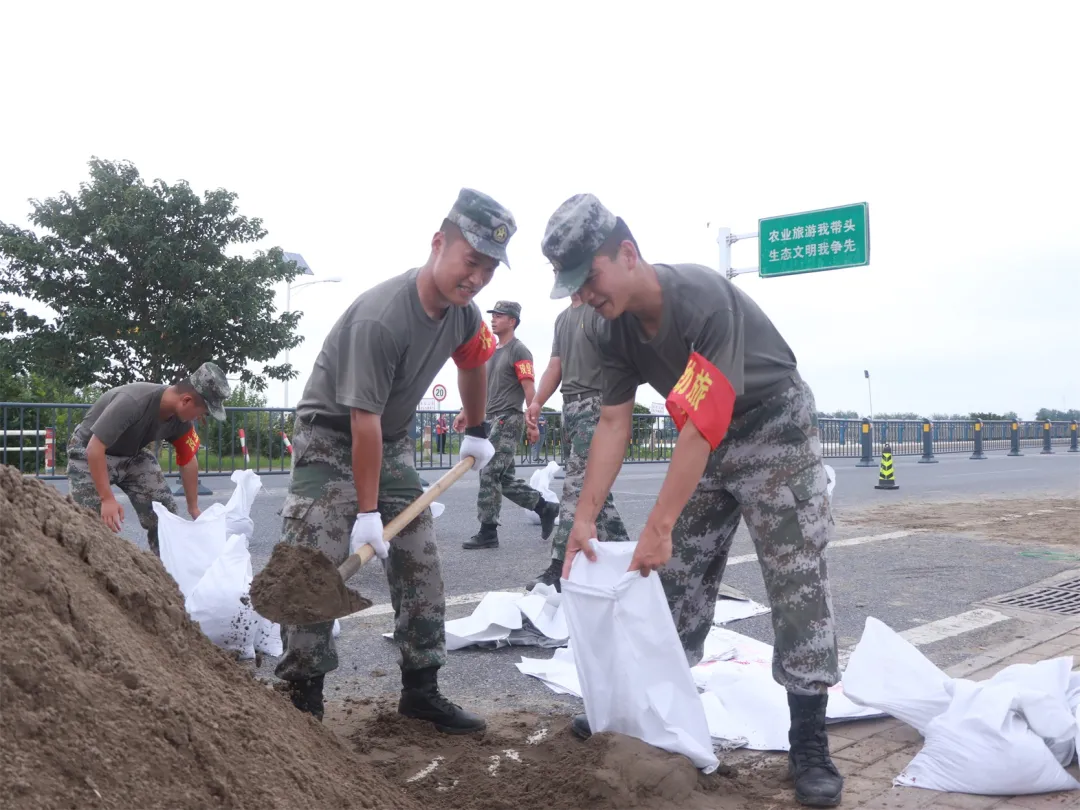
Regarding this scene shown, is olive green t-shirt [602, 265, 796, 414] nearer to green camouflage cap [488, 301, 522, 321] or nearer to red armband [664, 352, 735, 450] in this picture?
red armband [664, 352, 735, 450]

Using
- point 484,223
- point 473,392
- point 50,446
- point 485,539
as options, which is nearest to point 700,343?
point 484,223

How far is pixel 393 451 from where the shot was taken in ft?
11.6

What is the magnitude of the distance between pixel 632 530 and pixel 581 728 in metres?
5.74

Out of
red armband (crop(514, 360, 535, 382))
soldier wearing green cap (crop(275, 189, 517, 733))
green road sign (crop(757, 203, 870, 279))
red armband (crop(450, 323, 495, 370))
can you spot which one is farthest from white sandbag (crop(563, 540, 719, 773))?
green road sign (crop(757, 203, 870, 279))

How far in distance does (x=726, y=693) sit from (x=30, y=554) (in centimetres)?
247

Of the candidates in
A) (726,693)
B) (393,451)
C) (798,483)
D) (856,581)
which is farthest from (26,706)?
(856,581)

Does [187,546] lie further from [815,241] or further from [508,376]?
[815,241]

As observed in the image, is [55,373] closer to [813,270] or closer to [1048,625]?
[813,270]

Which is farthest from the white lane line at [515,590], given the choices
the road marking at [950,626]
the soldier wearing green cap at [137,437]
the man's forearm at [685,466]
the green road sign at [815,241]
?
the green road sign at [815,241]

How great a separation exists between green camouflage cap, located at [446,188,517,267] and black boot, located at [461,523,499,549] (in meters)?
4.68

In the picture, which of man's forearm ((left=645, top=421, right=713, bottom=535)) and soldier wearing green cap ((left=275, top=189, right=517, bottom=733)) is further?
soldier wearing green cap ((left=275, top=189, right=517, bottom=733))

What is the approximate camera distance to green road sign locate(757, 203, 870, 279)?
17219 millimetres

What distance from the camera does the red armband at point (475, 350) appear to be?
143 inches

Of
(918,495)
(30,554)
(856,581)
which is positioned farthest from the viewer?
(918,495)
